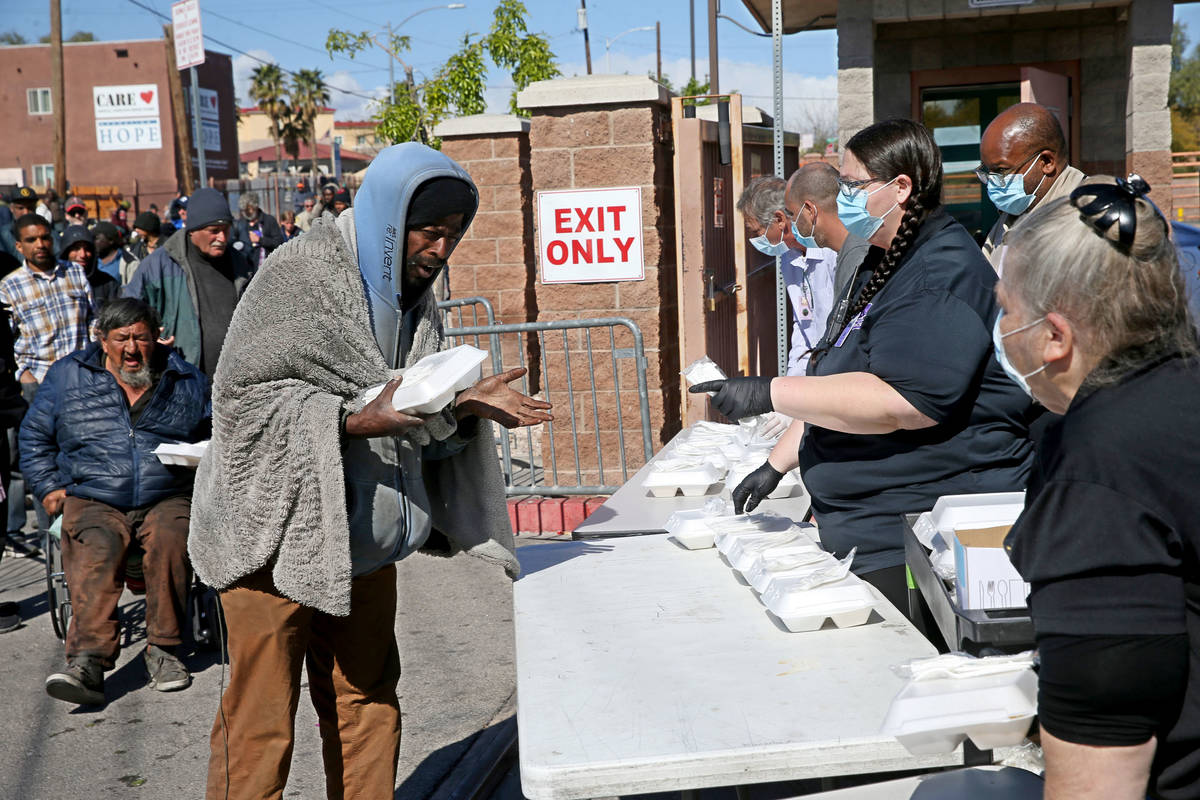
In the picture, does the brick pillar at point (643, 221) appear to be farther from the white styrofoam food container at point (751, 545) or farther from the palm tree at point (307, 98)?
the palm tree at point (307, 98)

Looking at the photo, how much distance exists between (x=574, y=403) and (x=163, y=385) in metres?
2.75

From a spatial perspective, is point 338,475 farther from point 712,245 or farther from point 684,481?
point 712,245

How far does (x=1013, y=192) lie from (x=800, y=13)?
6931 mm

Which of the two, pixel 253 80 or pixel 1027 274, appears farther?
pixel 253 80

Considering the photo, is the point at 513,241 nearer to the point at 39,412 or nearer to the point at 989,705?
the point at 39,412

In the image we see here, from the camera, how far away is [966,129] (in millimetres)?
10773

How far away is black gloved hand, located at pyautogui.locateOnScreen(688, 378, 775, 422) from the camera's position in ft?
9.62

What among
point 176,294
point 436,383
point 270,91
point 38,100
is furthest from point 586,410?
point 270,91

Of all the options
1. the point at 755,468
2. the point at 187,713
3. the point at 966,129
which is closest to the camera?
the point at 755,468

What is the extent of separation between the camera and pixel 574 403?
7391 mm

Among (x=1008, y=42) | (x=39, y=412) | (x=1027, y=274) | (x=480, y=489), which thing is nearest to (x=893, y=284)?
(x=1027, y=274)

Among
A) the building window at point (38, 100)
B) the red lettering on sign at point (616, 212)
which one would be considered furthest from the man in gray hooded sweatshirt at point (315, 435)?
the building window at point (38, 100)

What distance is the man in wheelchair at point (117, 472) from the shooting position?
5090 millimetres

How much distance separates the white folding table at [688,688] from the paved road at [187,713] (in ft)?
5.45
